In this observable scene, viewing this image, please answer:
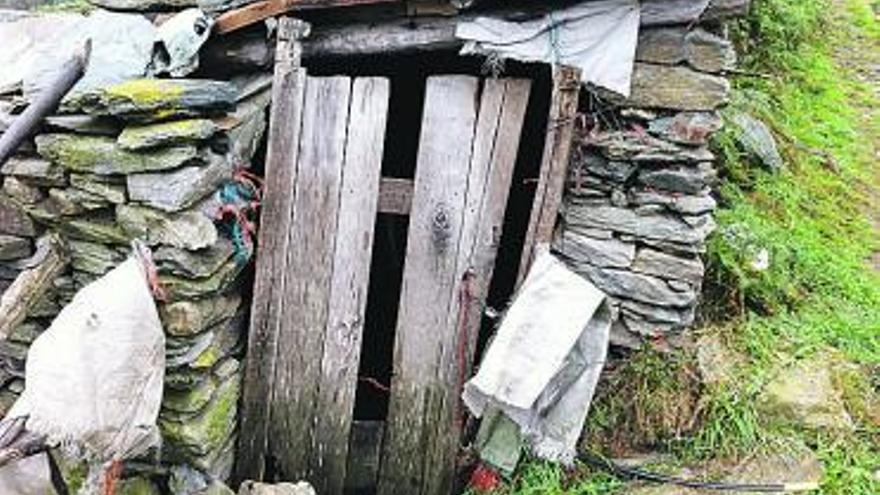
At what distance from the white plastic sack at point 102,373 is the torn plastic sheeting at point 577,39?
1718 millimetres

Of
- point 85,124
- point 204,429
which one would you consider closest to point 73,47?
point 85,124

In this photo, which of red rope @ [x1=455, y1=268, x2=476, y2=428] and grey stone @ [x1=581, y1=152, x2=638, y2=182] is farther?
red rope @ [x1=455, y1=268, x2=476, y2=428]

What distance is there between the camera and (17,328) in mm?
3941

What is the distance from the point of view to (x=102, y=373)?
10.5ft

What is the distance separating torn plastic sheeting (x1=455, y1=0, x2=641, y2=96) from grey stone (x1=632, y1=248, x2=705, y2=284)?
2.62 feet

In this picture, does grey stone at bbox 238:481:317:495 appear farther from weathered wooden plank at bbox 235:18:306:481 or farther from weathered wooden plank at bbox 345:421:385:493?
weathered wooden plank at bbox 345:421:385:493

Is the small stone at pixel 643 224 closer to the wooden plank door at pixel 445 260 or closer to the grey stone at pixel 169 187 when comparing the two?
the wooden plank door at pixel 445 260

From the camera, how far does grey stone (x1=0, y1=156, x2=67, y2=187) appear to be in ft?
12.1

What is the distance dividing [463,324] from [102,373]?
70.0 inches

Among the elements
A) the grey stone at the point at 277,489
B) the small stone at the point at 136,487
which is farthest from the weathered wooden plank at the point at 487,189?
the small stone at the point at 136,487

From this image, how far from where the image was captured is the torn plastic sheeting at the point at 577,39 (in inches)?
151

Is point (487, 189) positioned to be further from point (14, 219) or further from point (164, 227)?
point (14, 219)

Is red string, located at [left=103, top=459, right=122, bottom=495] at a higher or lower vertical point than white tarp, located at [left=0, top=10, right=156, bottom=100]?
lower

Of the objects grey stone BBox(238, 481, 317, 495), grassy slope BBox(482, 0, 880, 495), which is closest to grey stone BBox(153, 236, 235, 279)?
grey stone BBox(238, 481, 317, 495)
